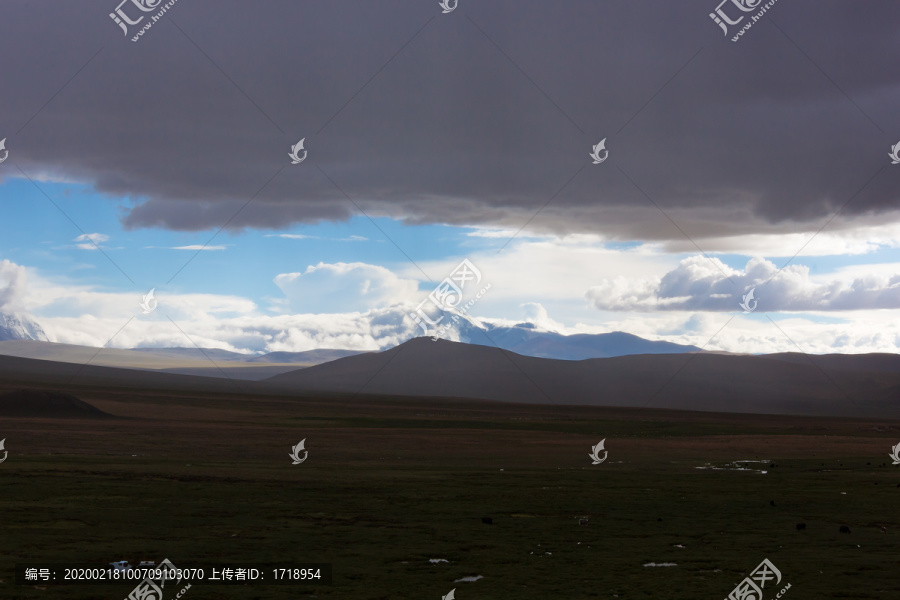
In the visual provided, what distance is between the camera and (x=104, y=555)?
2116cm

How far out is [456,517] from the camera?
94.7 ft

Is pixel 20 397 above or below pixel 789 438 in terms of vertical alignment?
above

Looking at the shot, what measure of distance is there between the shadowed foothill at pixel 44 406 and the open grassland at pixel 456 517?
1003 inches

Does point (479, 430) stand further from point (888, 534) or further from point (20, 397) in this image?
point (888, 534)

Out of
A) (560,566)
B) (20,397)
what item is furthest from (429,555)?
(20,397)

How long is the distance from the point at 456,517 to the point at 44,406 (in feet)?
235

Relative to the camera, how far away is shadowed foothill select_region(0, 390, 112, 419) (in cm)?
8356

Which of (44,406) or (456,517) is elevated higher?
(44,406)

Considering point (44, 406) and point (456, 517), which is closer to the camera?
point (456, 517)

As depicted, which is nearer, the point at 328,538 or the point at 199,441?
the point at 328,538

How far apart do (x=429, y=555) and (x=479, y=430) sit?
6644 cm

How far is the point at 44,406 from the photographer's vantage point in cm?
8625

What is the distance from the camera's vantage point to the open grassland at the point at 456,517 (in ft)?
65.1

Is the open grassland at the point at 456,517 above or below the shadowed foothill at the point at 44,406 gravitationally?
below
